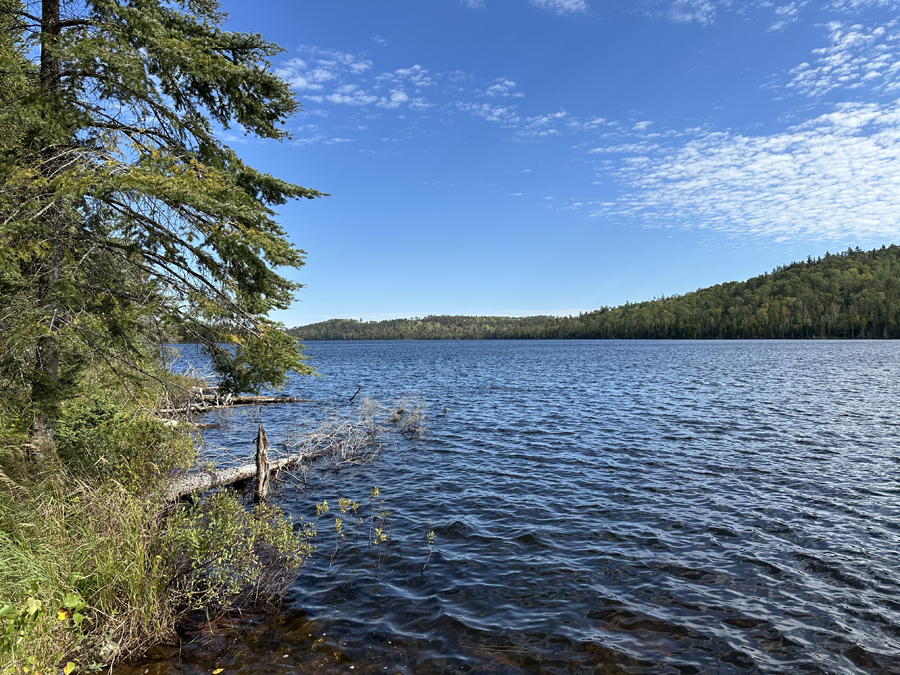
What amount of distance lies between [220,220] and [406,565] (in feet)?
22.9

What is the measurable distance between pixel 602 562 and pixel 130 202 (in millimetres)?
10415

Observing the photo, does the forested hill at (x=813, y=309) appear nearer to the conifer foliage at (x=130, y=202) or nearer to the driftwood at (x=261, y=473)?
the driftwood at (x=261, y=473)

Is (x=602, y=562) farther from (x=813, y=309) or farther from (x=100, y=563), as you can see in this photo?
(x=813, y=309)

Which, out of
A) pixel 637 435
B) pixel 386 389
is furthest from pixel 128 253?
pixel 386 389

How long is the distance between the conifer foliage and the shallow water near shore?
4.42 metres

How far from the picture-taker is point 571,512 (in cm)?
1156

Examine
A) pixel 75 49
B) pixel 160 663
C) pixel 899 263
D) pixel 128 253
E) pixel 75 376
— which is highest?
pixel 899 263

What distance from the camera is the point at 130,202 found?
7492mm

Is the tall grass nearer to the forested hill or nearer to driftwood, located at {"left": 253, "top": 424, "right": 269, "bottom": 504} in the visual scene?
driftwood, located at {"left": 253, "top": 424, "right": 269, "bottom": 504}

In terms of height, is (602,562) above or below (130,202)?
below

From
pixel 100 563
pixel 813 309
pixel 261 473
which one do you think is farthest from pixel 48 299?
pixel 813 309

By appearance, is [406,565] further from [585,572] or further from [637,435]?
[637,435]

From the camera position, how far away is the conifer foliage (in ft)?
22.2

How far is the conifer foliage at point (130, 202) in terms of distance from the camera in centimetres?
678
